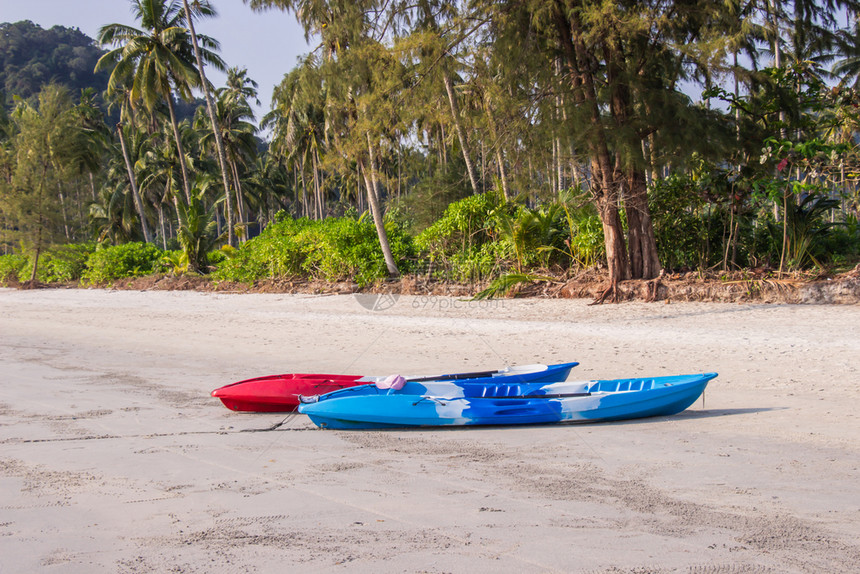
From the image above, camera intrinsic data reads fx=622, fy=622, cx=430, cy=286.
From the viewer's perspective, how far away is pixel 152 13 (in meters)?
24.3

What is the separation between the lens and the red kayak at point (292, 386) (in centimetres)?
575

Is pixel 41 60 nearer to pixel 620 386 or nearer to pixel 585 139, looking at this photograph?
pixel 585 139

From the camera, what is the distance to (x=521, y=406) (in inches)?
201

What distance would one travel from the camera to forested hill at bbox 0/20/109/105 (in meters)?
75.6

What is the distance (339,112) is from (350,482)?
1191 centimetres

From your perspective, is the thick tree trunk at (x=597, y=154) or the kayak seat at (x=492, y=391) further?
the thick tree trunk at (x=597, y=154)

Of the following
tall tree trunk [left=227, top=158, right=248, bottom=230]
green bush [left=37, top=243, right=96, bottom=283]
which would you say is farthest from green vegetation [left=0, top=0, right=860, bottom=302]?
tall tree trunk [left=227, top=158, right=248, bottom=230]

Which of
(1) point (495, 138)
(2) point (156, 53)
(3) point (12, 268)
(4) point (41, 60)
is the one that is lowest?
(3) point (12, 268)

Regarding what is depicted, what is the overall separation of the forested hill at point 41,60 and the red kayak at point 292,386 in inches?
3239

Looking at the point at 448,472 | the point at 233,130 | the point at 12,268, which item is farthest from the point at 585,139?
the point at 233,130

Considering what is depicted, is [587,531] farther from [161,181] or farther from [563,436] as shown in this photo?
[161,181]

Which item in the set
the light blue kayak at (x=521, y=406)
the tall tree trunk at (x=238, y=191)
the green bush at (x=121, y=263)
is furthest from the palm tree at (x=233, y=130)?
the light blue kayak at (x=521, y=406)

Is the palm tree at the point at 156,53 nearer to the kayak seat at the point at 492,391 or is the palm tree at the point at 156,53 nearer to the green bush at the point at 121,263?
the green bush at the point at 121,263

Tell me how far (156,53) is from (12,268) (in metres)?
10.6
